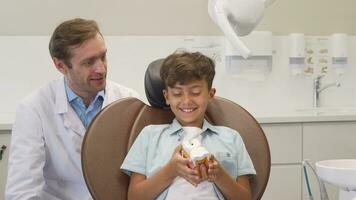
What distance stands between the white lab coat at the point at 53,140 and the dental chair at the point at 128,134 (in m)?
0.20

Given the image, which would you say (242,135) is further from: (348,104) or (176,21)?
(348,104)

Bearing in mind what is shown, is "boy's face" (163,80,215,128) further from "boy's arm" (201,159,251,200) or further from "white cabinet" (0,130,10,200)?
"white cabinet" (0,130,10,200)

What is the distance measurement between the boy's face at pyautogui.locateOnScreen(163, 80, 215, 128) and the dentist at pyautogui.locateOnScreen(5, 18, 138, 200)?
0.32 m

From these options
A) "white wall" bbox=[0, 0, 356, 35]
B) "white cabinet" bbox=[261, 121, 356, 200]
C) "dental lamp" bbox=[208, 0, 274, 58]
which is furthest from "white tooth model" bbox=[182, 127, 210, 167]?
"white wall" bbox=[0, 0, 356, 35]

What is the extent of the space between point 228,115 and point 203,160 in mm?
381

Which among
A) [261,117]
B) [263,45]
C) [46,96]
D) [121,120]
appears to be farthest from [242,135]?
[263,45]

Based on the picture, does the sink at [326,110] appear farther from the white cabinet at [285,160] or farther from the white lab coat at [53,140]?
the white lab coat at [53,140]

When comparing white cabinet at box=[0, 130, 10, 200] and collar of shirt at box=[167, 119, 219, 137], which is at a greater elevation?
collar of shirt at box=[167, 119, 219, 137]

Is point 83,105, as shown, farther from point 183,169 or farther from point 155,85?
point 183,169

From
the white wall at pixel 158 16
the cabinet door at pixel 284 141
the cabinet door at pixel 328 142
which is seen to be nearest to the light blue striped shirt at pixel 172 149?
the cabinet door at pixel 284 141

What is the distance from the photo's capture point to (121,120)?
4.21 ft

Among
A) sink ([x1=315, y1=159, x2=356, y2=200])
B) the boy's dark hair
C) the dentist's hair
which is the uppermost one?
the dentist's hair

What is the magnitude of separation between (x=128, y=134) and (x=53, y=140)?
11.3 inches

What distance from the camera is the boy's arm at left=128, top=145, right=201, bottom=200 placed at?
1058mm
